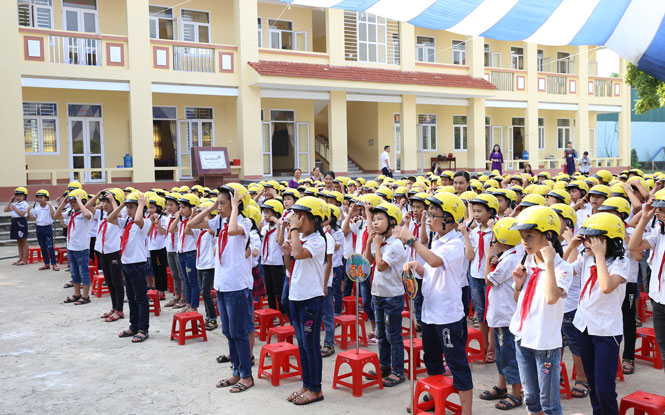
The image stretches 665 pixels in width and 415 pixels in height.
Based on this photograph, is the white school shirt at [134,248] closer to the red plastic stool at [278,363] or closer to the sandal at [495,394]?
the red plastic stool at [278,363]

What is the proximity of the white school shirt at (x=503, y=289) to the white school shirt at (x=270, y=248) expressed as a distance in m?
3.75

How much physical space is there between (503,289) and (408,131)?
20.2 meters

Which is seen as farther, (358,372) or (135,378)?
(135,378)

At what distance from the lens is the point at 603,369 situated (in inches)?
180

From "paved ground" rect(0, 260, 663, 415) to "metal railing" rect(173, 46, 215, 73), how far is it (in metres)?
13.5

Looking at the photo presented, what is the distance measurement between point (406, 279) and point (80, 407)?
138 inches

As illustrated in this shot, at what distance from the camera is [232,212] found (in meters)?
6.26

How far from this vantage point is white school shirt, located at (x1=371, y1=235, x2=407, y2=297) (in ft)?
20.1

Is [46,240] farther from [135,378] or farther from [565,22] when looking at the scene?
[565,22]

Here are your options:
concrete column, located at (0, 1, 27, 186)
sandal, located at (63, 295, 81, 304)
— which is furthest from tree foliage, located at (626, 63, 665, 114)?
concrete column, located at (0, 1, 27, 186)

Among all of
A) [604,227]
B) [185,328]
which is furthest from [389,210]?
[185,328]

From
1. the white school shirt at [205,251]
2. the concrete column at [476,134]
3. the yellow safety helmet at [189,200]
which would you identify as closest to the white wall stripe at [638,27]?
the white school shirt at [205,251]

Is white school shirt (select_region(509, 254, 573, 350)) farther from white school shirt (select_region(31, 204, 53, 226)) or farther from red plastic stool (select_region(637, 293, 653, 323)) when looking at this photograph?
white school shirt (select_region(31, 204, 53, 226))

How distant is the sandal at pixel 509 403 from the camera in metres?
5.44
